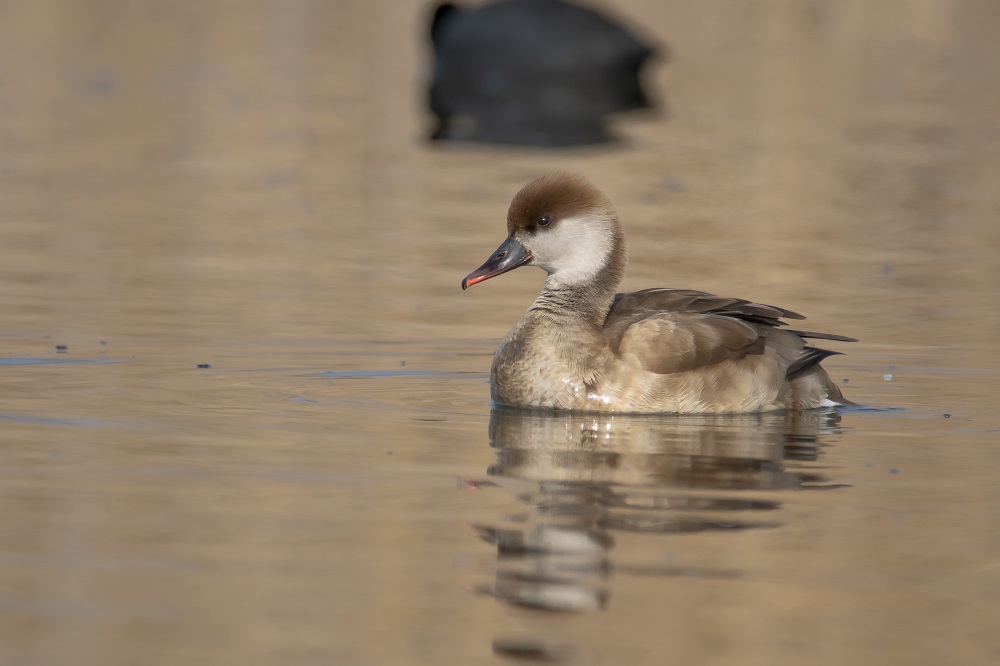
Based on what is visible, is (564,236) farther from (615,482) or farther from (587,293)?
(615,482)

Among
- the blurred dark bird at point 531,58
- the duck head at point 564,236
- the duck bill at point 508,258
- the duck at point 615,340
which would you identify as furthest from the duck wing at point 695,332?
the blurred dark bird at point 531,58

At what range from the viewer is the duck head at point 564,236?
8.68 m

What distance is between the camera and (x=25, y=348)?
30.3ft

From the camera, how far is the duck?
8219 mm

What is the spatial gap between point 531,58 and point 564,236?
1652 centimetres

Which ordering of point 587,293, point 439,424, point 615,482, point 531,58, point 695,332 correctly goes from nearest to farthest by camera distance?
point 615,482, point 439,424, point 695,332, point 587,293, point 531,58

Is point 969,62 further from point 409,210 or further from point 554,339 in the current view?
point 554,339

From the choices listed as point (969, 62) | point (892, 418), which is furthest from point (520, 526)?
point (969, 62)

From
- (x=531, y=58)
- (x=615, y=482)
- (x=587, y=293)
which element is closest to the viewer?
(x=615, y=482)

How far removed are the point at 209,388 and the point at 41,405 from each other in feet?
2.67

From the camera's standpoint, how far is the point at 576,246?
8.76 m

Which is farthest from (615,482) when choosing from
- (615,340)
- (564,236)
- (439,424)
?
(564,236)

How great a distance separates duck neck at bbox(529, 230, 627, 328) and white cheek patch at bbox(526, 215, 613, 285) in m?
0.01

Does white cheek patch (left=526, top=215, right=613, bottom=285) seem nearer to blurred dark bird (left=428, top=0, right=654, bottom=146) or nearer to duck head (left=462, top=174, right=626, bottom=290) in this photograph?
duck head (left=462, top=174, right=626, bottom=290)
